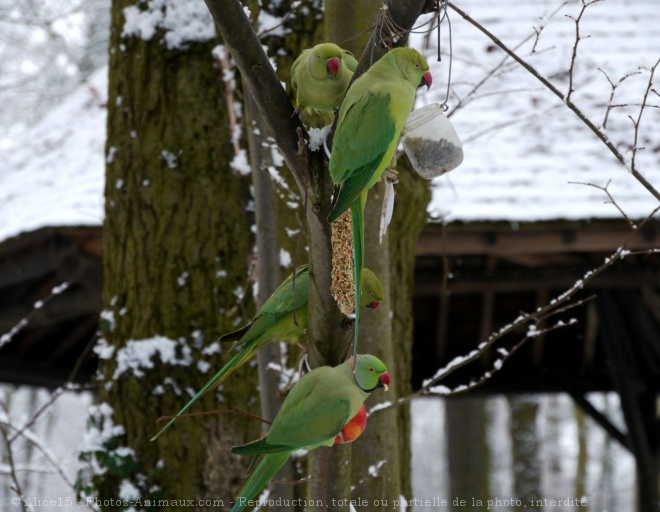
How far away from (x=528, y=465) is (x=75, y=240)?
9.42 meters

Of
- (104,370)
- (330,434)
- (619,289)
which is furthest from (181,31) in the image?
(619,289)

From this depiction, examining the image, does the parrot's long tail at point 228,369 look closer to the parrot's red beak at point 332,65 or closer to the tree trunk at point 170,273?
the parrot's red beak at point 332,65

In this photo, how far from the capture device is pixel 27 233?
12.9 feet

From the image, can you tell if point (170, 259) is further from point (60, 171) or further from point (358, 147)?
point (60, 171)

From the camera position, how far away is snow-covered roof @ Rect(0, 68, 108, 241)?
4177mm

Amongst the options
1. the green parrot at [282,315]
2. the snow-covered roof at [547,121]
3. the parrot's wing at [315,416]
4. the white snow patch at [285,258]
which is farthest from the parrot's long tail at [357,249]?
the snow-covered roof at [547,121]

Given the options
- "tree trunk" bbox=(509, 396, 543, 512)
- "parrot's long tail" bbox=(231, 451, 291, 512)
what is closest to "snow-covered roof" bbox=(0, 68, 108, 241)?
"parrot's long tail" bbox=(231, 451, 291, 512)

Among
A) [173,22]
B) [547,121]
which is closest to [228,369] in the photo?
[173,22]

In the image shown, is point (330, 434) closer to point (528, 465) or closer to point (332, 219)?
point (332, 219)

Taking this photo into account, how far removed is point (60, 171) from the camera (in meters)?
5.51

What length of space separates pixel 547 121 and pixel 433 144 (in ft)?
12.4

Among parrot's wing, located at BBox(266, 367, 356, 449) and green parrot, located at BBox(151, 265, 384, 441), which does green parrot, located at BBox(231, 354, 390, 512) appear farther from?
green parrot, located at BBox(151, 265, 384, 441)

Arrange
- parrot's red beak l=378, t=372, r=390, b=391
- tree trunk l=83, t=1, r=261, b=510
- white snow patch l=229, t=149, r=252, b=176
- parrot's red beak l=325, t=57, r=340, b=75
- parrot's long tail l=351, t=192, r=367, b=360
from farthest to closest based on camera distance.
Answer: white snow patch l=229, t=149, r=252, b=176 → tree trunk l=83, t=1, r=261, b=510 → parrot's red beak l=325, t=57, r=340, b=75 → parrot's red beak l=378, t=372, r=390, b=391 → parrot's long tail l=351, t=192, r=367, b=360

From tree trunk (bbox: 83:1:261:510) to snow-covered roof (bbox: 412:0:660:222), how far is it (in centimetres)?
115
